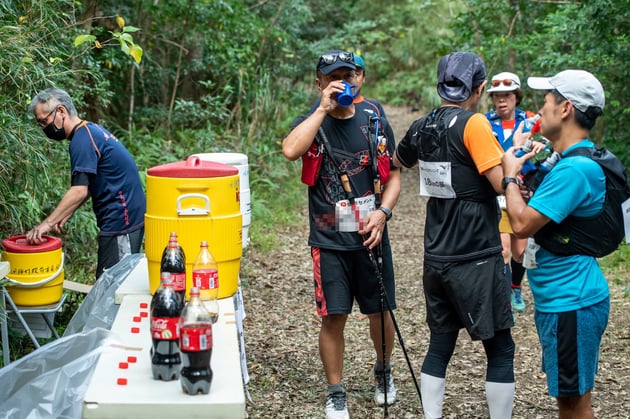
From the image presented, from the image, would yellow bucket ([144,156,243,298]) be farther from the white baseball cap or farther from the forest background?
the forest background

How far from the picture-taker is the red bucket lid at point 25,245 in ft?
15.1

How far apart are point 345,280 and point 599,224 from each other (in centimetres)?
152

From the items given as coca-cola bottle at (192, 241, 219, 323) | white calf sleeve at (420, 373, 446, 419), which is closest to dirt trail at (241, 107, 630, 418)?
white calf sleeve at (420, 373, 446, 419)

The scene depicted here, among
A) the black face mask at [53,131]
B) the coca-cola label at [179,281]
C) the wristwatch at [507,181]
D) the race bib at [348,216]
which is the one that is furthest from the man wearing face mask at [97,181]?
the wristwatch at [507,181]

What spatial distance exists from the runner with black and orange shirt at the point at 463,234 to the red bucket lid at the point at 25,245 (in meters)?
2.36

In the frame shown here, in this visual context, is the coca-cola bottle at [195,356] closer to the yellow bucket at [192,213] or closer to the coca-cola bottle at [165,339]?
the coca-cola bottle at [165,339]

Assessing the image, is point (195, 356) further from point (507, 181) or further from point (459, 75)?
point (459, 75)

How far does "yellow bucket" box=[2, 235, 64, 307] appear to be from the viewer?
4.60 m

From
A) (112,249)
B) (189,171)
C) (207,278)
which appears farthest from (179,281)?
(112,249)

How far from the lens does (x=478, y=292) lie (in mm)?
3600

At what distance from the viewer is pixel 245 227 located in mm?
4609

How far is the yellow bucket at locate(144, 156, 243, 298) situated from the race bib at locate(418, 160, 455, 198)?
949mm

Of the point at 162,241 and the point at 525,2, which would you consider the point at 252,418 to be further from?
the point at 525,2

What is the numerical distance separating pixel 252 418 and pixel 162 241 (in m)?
1.43
